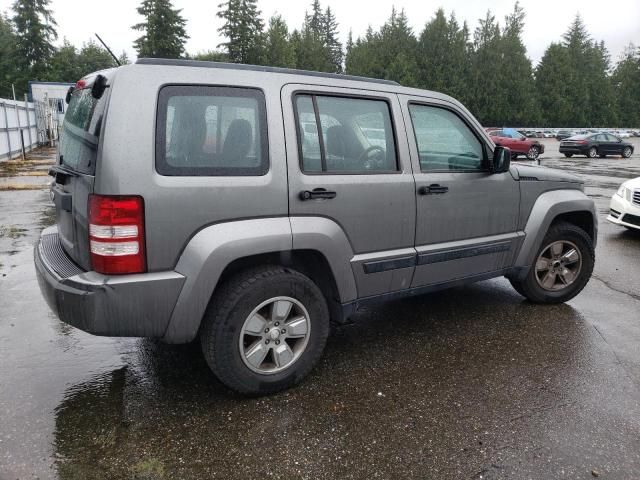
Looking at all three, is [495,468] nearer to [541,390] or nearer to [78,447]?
[541,390]

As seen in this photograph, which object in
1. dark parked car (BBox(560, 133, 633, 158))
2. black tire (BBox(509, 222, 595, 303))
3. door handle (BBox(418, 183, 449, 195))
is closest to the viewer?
door handle (BBox(418, 183, 449, 195))

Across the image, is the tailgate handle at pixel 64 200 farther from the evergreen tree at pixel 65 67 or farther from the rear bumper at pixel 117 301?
the evergreen tree at pixel 65 67

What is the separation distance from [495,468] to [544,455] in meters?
0.30

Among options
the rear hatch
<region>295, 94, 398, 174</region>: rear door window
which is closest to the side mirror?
<region>295, 94, 398, 174</region>: rear door window

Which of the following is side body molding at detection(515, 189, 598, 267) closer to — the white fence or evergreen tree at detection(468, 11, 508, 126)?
the white fence

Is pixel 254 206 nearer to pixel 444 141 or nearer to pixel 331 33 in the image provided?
pixel 444 141

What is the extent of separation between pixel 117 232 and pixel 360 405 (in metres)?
1.69

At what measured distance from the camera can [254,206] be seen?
282cm

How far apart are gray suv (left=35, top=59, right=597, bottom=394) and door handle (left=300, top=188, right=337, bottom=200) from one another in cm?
1

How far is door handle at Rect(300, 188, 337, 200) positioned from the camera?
2.97 metres

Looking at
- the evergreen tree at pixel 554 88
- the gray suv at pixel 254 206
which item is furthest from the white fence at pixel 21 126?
the evergreen tree at pixel 554 88

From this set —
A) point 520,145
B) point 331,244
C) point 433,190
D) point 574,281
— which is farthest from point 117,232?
point 520,145

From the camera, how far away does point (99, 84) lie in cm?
273

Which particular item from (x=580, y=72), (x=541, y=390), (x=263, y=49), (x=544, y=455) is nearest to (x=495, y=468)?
(x=544, y=455)
